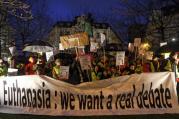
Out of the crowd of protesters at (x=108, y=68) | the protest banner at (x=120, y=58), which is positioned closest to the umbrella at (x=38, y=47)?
the crowd of protesters at (x=108, y=68)

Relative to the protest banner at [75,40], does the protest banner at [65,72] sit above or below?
below

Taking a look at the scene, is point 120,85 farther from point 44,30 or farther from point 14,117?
point 44,30

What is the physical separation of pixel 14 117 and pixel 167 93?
460 centimetres

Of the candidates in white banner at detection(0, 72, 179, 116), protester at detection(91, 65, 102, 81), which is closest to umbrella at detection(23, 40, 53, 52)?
protester at detection(91, 65, 102, 81)

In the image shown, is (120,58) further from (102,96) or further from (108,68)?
(102,96)

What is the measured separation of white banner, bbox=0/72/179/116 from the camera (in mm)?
13211

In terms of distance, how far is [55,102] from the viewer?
1416cm

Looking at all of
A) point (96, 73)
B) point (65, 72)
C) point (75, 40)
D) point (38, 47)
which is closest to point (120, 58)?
point (96, 73)

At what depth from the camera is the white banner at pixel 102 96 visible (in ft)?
43.3

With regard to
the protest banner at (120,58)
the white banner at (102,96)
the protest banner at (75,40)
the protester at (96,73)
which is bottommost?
the white banner at (102,96)

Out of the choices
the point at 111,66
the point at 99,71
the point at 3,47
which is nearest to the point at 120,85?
the point at 99,71

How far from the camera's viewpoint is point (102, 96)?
1370 centimetres

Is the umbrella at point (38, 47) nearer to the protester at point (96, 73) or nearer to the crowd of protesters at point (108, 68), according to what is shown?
the crowd of protesters at point (108, 68)

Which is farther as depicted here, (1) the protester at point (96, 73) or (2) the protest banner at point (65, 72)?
(1) the protester at point (96, 73)
